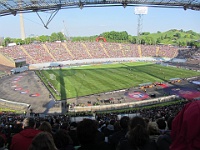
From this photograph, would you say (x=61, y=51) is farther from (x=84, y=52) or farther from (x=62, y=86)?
(x=62, y=86)

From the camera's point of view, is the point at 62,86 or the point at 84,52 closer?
the point at 62,86

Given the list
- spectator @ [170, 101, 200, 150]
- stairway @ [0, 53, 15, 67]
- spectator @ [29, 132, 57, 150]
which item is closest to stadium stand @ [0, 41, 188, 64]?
stairway @ [0, 53, 15, 67]

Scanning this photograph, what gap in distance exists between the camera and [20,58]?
255 feet

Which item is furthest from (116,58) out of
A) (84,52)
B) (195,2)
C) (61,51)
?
(195,2)

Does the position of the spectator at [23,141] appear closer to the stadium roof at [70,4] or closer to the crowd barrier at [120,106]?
the stadium roof at [70,4]

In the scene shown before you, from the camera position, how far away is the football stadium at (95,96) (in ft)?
12.6

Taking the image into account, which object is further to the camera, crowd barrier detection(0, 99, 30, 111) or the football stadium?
crowd barrier detection(0, 99, 30, 111)

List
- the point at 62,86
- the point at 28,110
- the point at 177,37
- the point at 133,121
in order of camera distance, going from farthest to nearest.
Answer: the point at 177,37 → the point at 62,86 → the point at 28,110 → the point at 133,121

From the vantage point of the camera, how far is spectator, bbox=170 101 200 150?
2.33 meters

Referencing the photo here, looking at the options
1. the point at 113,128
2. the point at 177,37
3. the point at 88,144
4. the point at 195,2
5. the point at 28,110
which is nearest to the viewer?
the point at 88,144

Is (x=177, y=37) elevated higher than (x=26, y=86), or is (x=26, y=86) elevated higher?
(x=177, y=37)

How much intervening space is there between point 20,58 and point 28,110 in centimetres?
4697

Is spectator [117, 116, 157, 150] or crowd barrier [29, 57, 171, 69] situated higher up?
spectator [117, 116, 157, 150]

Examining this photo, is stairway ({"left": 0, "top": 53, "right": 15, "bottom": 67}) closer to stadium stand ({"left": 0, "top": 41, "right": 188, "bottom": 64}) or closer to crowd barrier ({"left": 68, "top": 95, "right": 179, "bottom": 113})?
stadium stand ({"left": 0, "top": 41, "right": 188, "bottom": 64})
